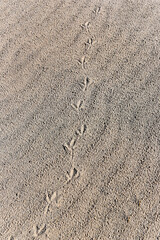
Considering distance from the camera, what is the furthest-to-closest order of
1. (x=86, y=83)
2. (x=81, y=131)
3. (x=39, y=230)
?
(x=86, y=83) → (x=81, y=131) → (x=39, y=230)

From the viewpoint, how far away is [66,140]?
2.43 meters

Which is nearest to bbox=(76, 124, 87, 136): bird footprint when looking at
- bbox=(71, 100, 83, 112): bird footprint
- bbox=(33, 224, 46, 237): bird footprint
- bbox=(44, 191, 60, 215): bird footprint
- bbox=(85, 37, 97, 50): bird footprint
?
bbox=(71, 100, 83, 112): bird footprint

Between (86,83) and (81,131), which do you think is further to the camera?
(86,83)

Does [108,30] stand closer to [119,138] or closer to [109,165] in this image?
[119,138]

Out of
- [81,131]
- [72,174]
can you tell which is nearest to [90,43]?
[81,131]

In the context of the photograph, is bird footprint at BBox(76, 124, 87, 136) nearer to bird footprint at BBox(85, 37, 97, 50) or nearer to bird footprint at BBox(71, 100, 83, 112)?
bird footprint at BBox(71, 100, 83, 112)

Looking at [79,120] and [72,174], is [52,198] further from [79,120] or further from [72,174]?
[79,120]

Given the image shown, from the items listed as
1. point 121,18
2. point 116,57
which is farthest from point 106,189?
point 121,18

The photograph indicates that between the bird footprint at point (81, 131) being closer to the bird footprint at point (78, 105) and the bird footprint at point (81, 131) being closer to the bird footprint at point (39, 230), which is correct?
the bird footprint at point (78, 105)

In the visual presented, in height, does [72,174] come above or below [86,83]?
below

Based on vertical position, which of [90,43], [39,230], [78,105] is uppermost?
[90,43]

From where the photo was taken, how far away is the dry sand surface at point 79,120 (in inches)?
83.6

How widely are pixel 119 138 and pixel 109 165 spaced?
27cm

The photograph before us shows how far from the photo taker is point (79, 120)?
8.23 ft
